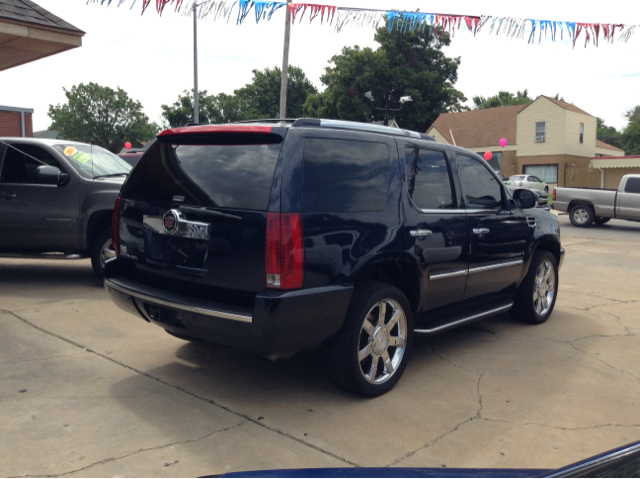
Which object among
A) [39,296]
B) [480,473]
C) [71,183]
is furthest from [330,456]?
[71,183]

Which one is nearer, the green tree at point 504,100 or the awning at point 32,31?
the awning at point 32,31

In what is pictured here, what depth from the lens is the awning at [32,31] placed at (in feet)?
24.4

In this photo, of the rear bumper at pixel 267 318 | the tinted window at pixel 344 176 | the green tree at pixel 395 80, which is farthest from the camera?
the green tree at pixel 395 80

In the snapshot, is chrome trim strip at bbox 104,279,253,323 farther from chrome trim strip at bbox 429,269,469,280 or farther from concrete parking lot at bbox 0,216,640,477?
chrome trim strip at bbox 429,269,469,280

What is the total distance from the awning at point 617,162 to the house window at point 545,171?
3.51 metres

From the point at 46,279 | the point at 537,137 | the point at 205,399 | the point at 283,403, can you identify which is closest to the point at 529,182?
the point at 537,137

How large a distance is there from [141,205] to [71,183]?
340 centimetres

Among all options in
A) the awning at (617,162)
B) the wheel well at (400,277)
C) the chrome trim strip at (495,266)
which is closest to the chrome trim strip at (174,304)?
the wheel well at (400,277)

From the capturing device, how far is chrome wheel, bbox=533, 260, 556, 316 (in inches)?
238

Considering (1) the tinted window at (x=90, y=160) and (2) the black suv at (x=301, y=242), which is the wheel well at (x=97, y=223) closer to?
(1) the tinted window at (x=90, y=160)

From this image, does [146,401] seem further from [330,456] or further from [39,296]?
[39,296]

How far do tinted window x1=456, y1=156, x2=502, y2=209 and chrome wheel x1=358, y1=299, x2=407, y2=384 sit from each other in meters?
1.40

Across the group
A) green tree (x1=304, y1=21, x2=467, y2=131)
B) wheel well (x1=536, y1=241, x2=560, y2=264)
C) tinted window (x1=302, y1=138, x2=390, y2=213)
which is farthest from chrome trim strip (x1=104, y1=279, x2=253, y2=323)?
green tree (x1=304, y1=21, x2=467, y2=131)

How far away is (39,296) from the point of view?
21.8 ft
